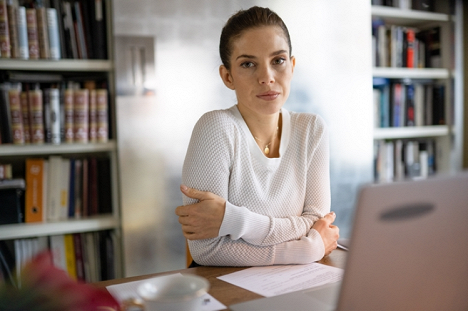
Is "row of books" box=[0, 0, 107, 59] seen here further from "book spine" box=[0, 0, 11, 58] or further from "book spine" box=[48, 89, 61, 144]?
"book spine" box=[48, 89, 61, 144]

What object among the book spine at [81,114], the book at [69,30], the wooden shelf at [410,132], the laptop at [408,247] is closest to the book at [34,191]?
the book spine at [81,114]

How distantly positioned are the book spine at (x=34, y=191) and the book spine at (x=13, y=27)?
506 mm

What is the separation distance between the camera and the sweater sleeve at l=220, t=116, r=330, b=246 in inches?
42.1

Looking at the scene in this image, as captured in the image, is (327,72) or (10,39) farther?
(327,72)

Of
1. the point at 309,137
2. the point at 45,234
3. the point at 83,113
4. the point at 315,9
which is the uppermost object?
the point at 315,9

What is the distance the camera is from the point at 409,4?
2.66 meters

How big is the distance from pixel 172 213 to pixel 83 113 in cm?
63

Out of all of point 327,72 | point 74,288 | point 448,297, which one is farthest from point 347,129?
point 74,288

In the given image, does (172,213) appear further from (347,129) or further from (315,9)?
(315,9)

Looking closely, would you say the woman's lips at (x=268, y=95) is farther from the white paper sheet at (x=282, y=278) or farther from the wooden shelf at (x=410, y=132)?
the wooden shelf at (x=410, y=132)

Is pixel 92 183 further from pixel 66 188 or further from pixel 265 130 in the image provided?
pixel 265 130

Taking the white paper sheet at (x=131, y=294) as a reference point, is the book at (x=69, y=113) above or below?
above

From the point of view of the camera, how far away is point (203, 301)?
2.63 ft

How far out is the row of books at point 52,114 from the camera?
1.86 meters
